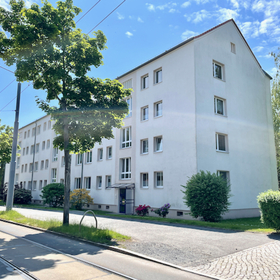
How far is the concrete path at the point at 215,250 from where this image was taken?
5916mm

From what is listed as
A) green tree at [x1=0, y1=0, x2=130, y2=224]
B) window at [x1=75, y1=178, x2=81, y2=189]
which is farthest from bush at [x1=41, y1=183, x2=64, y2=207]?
green tree at [x1=0, y1=0, x2=130, y2=224]

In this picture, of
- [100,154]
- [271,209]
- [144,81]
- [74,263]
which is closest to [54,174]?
[100,154]

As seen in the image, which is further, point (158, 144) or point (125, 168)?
point (125, 168)

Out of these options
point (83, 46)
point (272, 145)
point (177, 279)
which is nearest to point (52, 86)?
Answer: point (83, 46)

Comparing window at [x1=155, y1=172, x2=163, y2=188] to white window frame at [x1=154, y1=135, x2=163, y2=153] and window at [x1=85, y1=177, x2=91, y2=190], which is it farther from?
window at [x1=85, y1=177, x2=91, y2=190]

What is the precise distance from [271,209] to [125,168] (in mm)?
15217

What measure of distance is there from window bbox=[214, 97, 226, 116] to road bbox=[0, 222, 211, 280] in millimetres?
14490

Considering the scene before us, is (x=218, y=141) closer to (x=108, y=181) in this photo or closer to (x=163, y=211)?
(x=163, y=211)

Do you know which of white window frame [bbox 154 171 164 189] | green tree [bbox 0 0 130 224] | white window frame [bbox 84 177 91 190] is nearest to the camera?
green tree [bbox 0 0 130 224]

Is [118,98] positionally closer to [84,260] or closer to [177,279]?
[84,260]

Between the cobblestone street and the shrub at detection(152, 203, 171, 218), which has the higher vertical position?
the shrub at detection(152, 203, 171, 218)

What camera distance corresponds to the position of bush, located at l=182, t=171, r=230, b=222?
14.4 metres

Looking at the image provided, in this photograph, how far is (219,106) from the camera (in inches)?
800

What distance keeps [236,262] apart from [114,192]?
62.7ft
